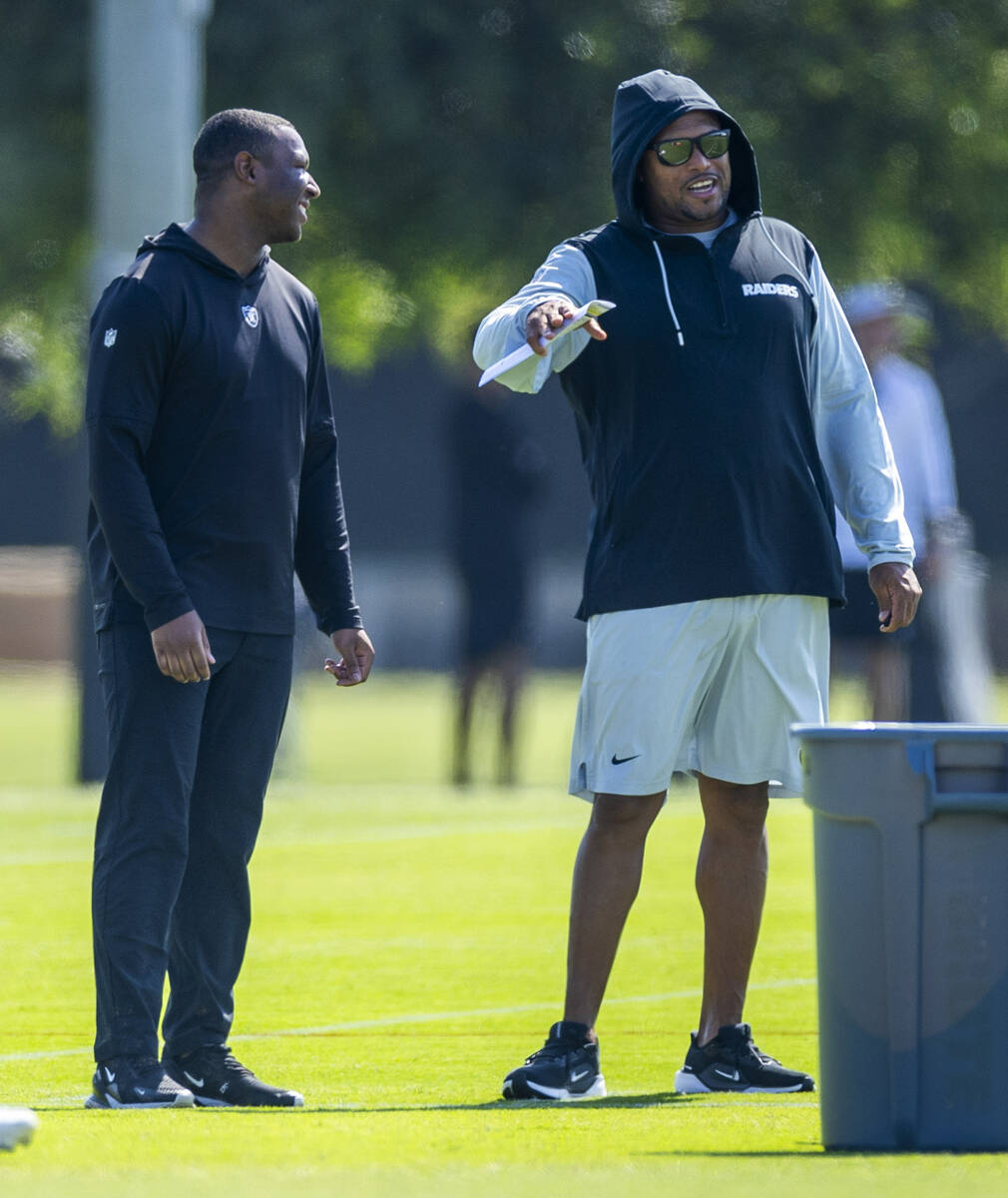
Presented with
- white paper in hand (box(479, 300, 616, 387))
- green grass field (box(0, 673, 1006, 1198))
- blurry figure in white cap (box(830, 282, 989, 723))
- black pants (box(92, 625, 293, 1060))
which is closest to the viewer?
green grass field (box(0, 673, 1006, 1198))

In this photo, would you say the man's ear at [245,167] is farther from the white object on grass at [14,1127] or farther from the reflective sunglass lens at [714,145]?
the white object on grass at [14,1127]

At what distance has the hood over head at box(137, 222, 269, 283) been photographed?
217 inches

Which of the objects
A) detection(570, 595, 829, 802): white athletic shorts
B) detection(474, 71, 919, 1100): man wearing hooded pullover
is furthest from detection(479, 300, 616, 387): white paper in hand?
detection(570, 595, 829, 802): white athletic shorts

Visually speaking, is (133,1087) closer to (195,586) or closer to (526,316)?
(195,586)

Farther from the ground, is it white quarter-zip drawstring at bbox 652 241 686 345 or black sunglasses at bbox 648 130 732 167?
black sunglasses at bbox 648 130 732 167

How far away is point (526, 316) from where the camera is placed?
5.39 meters

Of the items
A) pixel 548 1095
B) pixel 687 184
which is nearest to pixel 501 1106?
pixel 548 1095

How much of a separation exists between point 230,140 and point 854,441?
5.16ft

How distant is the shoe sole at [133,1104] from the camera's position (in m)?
5.28

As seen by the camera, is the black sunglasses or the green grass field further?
the black sunglasses

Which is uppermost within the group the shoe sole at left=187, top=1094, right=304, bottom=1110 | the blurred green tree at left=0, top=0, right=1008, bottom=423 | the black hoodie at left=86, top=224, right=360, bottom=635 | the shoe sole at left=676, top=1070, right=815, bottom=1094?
the blurred green tree at left=0, top=0, right=1008, bottom=423

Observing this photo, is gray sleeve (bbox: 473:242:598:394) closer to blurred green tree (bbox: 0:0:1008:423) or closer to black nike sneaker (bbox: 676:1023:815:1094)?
black nike sneaker (bbox: 676:1023:815:1094)

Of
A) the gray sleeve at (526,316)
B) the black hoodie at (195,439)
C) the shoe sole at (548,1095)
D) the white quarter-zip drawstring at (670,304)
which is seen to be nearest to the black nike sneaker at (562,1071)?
the shoe sole at (548,1095)

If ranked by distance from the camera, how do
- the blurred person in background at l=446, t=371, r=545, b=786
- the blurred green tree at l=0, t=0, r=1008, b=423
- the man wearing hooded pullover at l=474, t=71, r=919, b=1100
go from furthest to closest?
the blurred green tree at l=0, t=0, r=1008, b=423, the blurred person in background at l=446, t=371, r=545, b=786, the man wearing hooded pullover at l=474, t=71, r=919, b=1100
